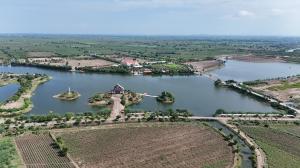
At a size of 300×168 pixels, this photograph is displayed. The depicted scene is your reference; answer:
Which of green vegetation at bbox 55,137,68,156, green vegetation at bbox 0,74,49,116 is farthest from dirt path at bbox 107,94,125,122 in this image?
green vegetation at bbox 0,74,49,116

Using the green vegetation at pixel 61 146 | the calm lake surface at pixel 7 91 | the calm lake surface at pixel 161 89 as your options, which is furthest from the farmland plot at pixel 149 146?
the calm lake surface at pixel 7 91

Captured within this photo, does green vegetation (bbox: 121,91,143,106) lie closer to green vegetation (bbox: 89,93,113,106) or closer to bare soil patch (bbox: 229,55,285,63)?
green vegetation (bbox: 89,93,113,106)

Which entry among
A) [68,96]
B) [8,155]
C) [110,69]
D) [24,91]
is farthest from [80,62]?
[8,155]

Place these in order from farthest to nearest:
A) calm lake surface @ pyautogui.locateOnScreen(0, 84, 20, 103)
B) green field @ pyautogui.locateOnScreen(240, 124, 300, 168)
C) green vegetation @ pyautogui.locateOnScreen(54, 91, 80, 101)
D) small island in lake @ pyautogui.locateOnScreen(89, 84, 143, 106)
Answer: green vegetation @ pyautogui.locateOnScreen(54, 91, 80, 101)
calm lake surface @ pyautogui.locateOnScreen(0, 84, 20, 103)
small island in lake @ pyautogui.locateOnScreen(89, 84, 143, 106)
green field @ pyautogui.locateOnScreen(240, 124, 300, 168)

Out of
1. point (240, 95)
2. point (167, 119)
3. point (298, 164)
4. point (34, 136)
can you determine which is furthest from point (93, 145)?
point (240, 95)

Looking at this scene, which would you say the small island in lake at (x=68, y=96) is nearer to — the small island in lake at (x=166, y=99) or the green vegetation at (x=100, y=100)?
the green vegetation at (x=100, y=100)

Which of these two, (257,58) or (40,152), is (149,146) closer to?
(40,152)
